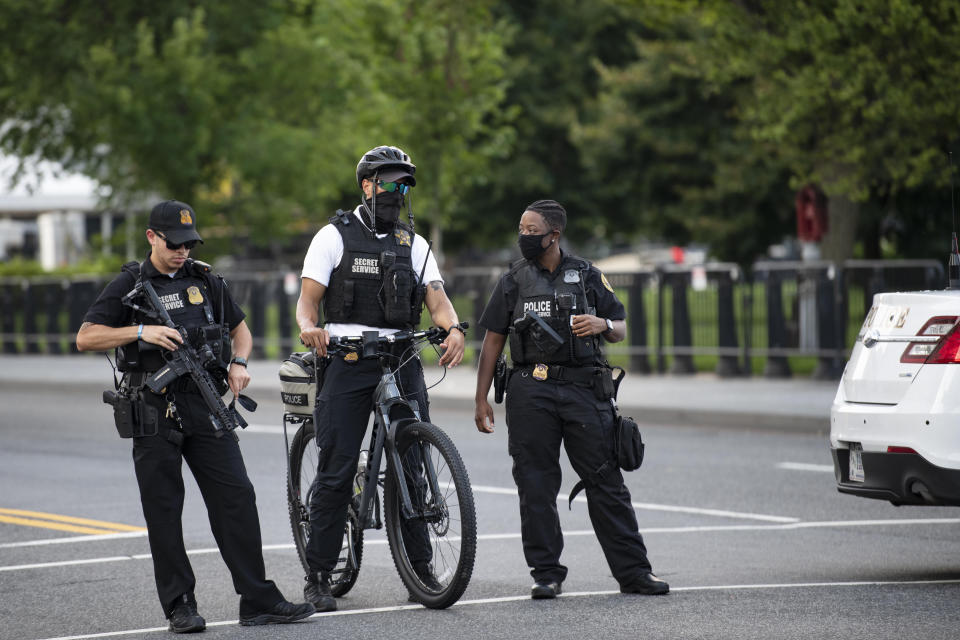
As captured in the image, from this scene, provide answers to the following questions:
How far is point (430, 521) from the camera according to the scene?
6684 millimetres

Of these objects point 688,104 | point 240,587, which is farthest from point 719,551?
point 688,104

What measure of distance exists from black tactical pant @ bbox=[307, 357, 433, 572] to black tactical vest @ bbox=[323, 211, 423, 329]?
0.69ft

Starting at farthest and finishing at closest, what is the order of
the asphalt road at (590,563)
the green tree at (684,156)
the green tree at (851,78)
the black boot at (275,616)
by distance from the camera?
1. the green tree at (684,156)
2. the green tree at (851,78)
3. the black boot at (275,616)
4. the asphalt road at (590,563)

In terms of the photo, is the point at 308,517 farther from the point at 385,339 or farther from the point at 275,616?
the point at 385,339

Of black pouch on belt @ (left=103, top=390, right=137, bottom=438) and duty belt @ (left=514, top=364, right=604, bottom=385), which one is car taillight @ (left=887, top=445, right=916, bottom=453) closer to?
duty belt @ (left=514, top=364, right=604, bottom=385)

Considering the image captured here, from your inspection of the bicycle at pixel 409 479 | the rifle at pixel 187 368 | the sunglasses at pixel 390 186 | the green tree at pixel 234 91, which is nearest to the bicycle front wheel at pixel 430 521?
the bicycle at pixel 409 479

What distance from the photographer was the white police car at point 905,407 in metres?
6.91

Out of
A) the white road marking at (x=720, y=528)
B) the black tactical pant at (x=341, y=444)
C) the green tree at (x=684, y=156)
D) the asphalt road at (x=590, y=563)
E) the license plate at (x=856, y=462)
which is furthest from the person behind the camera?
the green tree at (x=684, y=156)

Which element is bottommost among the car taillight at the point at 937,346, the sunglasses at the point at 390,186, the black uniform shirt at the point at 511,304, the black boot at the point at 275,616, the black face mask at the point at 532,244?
the black boot at the point at 275,616

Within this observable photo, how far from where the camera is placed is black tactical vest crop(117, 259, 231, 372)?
6.42 m

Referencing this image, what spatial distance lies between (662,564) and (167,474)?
2824 millimetres

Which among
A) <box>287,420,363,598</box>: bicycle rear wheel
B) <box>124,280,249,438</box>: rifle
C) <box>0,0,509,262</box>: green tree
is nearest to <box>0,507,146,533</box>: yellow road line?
<box>287,420,363,598</box>: bicycle rear wheel

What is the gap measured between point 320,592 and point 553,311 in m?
1.66

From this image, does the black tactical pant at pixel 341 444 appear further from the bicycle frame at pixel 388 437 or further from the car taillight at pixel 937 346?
the car taillight at pixel 937 346
